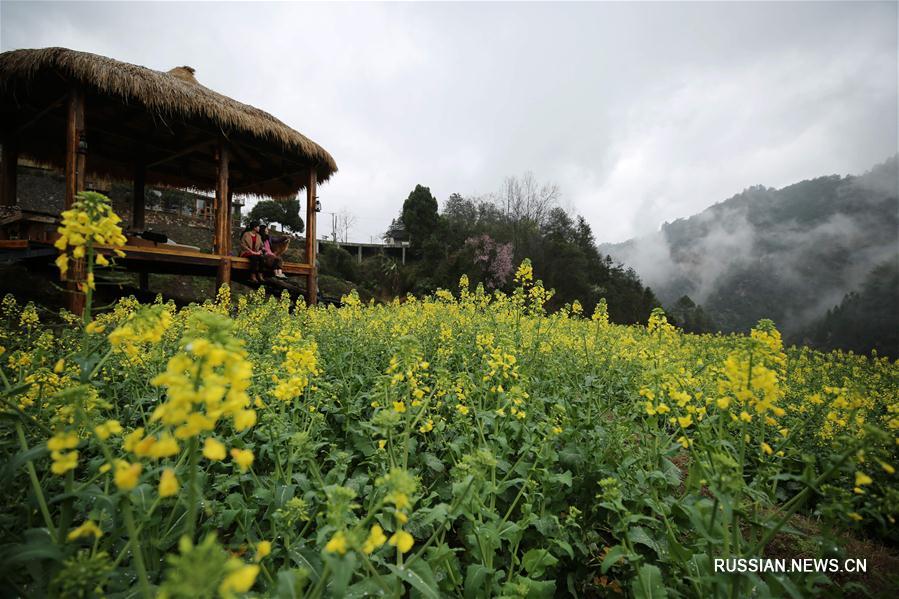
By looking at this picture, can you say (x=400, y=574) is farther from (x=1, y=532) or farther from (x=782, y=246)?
(x=782, y=246)

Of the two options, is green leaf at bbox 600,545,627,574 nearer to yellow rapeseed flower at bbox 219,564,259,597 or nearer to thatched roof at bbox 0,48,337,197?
yellow rapeseed flower at bbox 219,564,259,597

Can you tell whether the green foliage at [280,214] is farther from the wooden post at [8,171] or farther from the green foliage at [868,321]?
the green foliage at [868,321]

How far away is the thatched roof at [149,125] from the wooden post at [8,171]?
253mm

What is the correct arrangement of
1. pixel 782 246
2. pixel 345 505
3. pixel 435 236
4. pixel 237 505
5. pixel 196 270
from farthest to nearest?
pixel 782 246 → pixel 435 236 → pixel 196 270 → pixel 237 505 → pixel 345 505

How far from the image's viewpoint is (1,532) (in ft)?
5.40

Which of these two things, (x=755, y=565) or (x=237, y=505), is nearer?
(x=755, y=565)

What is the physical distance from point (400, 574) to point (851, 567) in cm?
305

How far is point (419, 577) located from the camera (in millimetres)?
1428

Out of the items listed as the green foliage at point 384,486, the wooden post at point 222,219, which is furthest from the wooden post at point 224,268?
the green foliage at point 384,486

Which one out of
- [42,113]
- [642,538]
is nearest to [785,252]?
[642,538]

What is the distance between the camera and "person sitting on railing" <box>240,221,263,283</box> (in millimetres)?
10508

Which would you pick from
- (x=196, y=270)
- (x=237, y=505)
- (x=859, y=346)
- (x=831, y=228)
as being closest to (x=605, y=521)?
(x=237, y=505)

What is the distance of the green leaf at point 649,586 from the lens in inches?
70.1

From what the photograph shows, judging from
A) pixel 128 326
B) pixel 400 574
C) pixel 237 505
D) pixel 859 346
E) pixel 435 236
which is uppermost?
pixel 435 236
